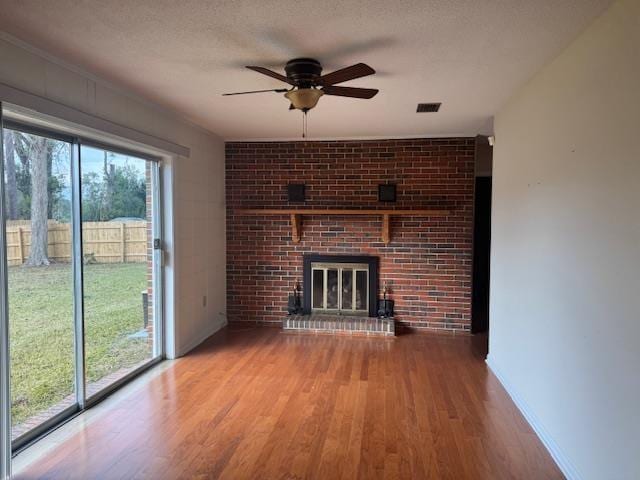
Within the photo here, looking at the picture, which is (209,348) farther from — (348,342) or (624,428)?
(624,428)

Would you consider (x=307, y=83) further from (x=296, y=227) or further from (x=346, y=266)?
(x=346, y=266)

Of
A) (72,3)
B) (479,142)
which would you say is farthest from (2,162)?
(479,142)

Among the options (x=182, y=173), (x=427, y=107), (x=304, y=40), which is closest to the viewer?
(x=304, y=40)

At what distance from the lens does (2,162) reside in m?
2.08

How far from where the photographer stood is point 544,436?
2.45m

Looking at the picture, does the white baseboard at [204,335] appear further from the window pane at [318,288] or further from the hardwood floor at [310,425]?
the window pane at [318,288]

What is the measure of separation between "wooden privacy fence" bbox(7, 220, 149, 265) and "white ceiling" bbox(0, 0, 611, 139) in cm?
101

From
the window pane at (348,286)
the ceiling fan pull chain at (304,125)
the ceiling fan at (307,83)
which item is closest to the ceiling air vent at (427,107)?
the ceiling fan pull chain at (304,125)

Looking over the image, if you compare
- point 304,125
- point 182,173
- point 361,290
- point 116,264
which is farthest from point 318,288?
point 116,264

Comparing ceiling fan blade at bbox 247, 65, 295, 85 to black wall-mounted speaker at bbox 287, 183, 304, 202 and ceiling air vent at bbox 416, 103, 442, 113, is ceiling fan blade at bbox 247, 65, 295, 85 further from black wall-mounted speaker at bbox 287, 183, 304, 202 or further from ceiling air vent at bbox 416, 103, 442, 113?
black wall-mounted speaker at bbox 287, 183, 304, 202

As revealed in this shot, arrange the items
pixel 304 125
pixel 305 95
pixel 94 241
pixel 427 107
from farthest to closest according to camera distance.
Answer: pixel 304 125 → pixel 427 107 → pixel 94 241 → pixel 305 95

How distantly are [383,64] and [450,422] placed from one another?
231 cm

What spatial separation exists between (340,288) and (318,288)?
10.6 inches

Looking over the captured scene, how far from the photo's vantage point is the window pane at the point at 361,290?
16.1 ft
